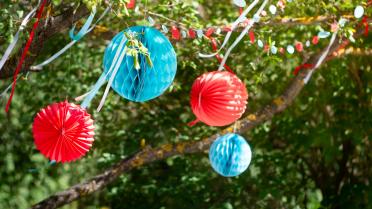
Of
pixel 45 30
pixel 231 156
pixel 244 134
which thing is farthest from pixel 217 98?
pixel 244 134

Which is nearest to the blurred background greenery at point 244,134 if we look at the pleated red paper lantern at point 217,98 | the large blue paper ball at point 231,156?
the large blue paper ball at point 231,156

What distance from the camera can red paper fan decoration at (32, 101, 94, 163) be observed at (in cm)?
211

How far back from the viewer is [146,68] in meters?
2.09

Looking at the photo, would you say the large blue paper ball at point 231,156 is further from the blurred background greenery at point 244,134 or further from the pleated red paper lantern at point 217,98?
the blurred background greenery at point 244,134

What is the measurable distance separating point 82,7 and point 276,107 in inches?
59.0

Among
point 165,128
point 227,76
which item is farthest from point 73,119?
point 165,128

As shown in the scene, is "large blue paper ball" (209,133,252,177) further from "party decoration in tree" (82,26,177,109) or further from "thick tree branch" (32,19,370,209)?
"thick tree branch" (32,19,370,209)

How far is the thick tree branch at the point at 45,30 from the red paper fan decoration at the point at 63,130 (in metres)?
0.45

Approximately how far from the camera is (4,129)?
17.7ft

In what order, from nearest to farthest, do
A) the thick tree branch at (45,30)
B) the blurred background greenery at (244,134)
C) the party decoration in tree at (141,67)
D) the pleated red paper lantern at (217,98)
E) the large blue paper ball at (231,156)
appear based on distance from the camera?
the party decoration in tree at (141,67) → the pleated red paper lantern at (217,98) → the thick tree branch at (45,30) → the large blue paper ball at (231,156) → the blurred background greenery at (244,134)

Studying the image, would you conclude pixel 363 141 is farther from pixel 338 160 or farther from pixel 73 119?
pixel 73 119

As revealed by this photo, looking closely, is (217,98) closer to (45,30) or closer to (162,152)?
(45,30)

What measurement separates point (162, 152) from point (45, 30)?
4.16ft

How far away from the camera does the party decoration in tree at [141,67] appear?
2.09m
